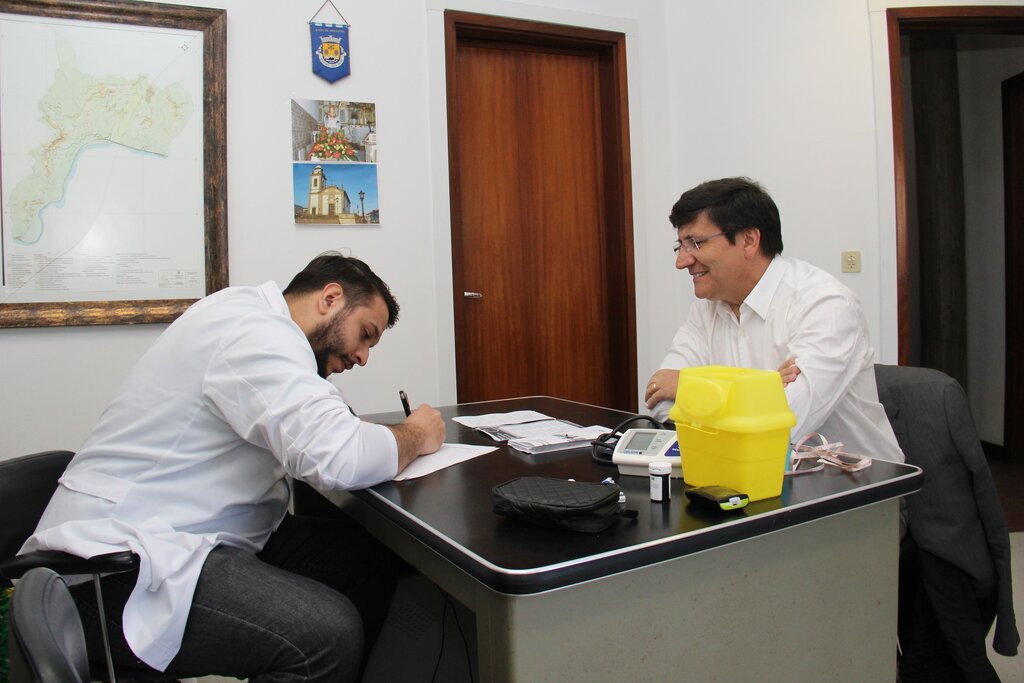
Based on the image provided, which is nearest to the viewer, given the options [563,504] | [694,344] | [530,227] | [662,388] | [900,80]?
[563,504]

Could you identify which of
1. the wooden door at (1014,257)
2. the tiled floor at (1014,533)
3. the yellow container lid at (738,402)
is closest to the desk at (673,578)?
the yellow container lid at (738,402)

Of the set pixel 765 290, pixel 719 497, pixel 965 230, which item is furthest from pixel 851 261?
pixel 719 497

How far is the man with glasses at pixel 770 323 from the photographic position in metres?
1.61

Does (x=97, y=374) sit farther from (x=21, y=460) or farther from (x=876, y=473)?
(x=876, y=473)

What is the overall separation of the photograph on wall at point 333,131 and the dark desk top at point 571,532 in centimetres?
Result: 204

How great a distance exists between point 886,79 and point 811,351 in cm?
215

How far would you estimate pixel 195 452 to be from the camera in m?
1.31

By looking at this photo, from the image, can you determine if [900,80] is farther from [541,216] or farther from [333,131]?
[333,131]

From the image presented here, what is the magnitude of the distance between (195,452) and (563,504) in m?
0.74

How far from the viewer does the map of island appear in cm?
265

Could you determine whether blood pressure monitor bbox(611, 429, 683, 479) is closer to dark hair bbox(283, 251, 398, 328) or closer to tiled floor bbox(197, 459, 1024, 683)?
dark hair bbox(283, 251, 398, 328)

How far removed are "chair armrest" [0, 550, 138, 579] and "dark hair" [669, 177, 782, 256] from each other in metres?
1.54

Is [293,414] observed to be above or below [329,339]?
below

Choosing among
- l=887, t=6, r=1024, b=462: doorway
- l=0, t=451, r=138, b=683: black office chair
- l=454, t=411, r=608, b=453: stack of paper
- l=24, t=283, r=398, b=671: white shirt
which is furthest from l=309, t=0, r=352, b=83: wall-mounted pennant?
l=887, t=6, r=1024, b=462: doorway
